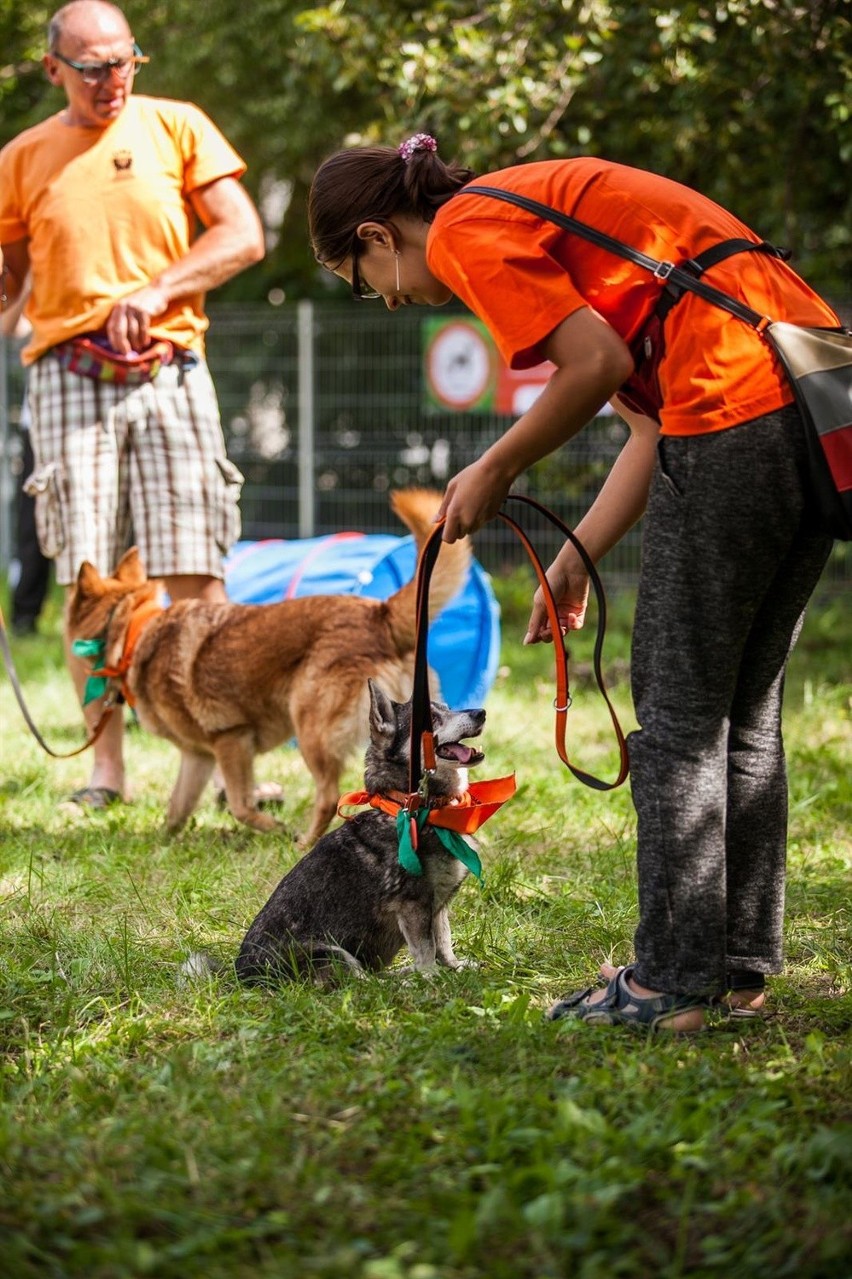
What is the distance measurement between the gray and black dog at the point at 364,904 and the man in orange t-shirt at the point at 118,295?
1818mm

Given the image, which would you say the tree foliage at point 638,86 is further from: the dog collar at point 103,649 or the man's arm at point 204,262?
the dog collar at point 103,649

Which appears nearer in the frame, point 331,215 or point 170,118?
point 331,215

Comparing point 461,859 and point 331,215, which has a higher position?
point 331,215

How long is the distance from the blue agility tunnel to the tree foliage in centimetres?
233

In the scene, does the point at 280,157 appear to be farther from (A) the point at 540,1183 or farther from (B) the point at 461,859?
(A) the point at 540,1183

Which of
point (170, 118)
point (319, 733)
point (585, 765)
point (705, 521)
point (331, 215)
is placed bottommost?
point (585, 765)

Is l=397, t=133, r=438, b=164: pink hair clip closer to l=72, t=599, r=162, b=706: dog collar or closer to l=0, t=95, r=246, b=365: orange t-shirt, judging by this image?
l=0, t=95, r=246, b=365: orange t-shirt

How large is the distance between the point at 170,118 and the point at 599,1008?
355 centimetres

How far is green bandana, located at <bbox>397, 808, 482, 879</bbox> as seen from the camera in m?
2.79

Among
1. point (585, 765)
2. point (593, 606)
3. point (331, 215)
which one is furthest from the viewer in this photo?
point (593, 606)

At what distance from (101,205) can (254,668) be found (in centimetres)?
171

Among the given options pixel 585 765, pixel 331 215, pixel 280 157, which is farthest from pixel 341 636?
pixel 280 157

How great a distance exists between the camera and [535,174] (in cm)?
234

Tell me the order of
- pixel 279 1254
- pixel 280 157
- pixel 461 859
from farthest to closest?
pixel 280 157 < pixel 461 859 < pixel 279 1254
